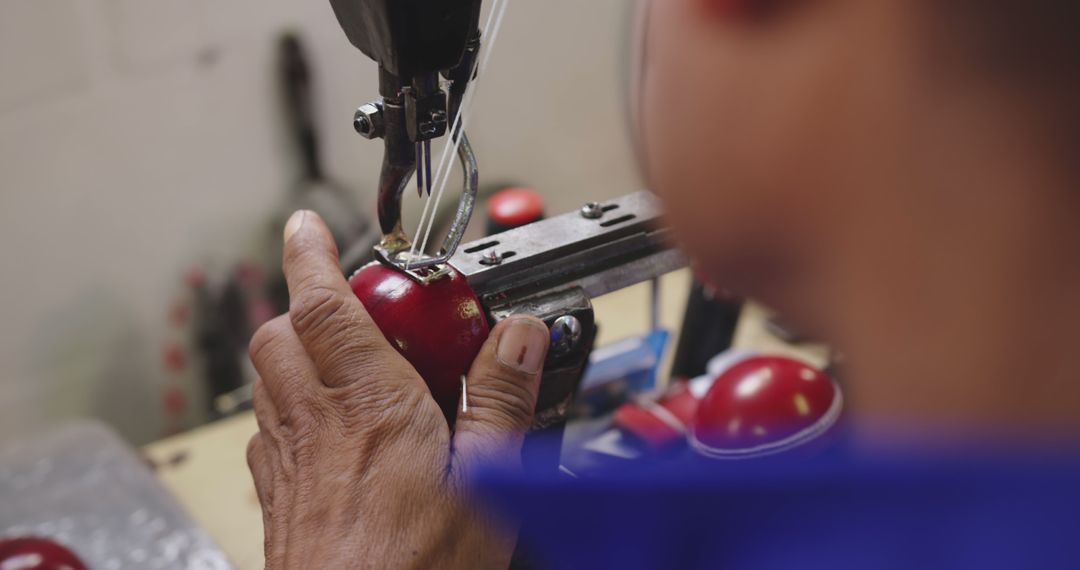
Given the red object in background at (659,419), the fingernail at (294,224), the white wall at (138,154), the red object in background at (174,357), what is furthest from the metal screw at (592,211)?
the red object in background at (174,357)

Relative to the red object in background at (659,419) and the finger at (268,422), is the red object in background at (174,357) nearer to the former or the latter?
the red object in background at (659,419)

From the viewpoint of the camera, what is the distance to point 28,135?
Result: 53.4 inches

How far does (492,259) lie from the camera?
723mm

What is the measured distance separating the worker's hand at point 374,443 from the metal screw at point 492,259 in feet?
0.22

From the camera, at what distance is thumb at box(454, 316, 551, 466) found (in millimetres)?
658

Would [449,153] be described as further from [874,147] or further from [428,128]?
[874,147]

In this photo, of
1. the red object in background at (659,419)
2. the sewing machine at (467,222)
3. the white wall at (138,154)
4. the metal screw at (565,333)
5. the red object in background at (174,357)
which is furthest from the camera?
the red object in background at (174,357)

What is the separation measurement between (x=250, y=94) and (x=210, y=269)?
285 millimetres

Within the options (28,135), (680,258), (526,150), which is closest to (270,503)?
(680,258)

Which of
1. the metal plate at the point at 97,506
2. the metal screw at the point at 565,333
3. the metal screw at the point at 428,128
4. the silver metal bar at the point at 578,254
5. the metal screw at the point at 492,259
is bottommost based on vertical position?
the metal plate at the point at 97,506

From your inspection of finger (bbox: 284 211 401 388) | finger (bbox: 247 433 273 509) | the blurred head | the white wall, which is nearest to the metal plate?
the white wall

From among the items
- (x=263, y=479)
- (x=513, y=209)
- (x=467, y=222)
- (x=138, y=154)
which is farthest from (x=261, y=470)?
(x=138, y=154)

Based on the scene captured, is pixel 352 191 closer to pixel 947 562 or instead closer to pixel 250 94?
pixel 250 94

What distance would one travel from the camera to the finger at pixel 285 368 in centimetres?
68
